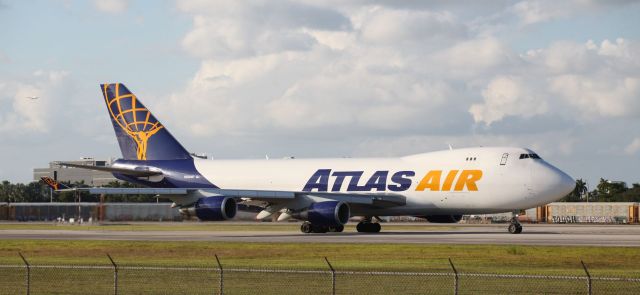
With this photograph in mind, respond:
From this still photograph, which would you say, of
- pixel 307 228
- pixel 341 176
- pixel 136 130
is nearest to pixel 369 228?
pixel 341 176

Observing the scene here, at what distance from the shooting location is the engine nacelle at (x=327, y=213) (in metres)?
56.6

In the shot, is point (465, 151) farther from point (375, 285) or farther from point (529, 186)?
point (375, 285)

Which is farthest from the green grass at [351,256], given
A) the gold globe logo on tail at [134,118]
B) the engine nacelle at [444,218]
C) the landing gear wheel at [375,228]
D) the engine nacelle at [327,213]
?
the gold globe logo on tail at [134,118]

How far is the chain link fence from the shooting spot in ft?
84.3

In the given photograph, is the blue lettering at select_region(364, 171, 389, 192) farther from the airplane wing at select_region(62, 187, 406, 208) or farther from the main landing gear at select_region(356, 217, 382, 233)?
the main landing gear at select_region(356, 217, 382, 233)

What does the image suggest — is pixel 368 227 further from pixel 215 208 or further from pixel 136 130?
pixel 136 130

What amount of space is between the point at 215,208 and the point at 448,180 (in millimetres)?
13349

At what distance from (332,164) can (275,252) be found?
22.8 m

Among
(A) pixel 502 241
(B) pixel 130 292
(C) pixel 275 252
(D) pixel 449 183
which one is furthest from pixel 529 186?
(B) pixel 130 292

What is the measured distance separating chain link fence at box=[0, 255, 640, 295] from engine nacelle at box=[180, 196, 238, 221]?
79.2 feet

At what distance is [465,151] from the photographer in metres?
59.0

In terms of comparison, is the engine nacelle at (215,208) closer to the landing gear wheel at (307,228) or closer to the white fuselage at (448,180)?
the landing gear wheel at (307,228)

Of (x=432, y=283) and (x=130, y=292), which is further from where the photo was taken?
(x=432, y=283)

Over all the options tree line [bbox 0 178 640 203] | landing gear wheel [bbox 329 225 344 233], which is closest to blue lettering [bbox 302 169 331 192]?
landing gear wheel [bbox 329 225 344 233]
